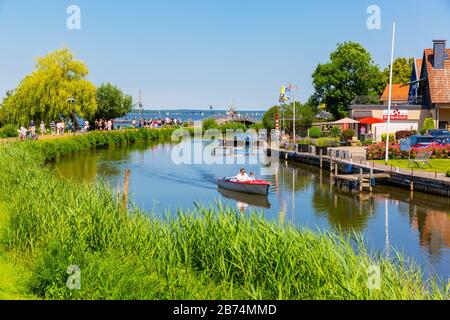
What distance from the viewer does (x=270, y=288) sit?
12211mm

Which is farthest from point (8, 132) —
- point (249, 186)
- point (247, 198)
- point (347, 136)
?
point (347, 136)

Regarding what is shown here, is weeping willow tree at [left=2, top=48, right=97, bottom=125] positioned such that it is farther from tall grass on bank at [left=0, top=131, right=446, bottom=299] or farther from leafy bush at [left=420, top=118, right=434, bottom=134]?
tall grass on bank at [left=0, top=131, right=446, bottom=299]

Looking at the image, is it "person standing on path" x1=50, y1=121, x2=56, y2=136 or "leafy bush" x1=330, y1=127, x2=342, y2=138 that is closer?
"leafy bush" x1=330, y1=127, x2=342, y2=138

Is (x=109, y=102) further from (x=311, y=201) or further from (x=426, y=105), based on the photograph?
(x=311, y=201)

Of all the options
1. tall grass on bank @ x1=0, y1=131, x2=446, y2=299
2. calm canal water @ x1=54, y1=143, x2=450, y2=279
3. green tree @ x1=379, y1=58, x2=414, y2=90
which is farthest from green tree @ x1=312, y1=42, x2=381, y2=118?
tall grass on bank @ x1=0, y1=131, x2=446, y2=299

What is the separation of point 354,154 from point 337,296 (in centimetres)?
3754

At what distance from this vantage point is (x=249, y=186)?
3509 centimetres

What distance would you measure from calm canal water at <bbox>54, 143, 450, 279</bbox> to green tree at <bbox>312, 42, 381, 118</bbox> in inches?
1011

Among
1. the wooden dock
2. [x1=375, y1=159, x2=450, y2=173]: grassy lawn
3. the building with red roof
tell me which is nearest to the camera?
the wooden dock

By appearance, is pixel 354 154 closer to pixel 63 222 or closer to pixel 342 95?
pixel 342 95

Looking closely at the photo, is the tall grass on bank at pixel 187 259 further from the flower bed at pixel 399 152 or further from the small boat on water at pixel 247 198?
the flower bed at pixel 399 152

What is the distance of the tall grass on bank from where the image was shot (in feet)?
39.2

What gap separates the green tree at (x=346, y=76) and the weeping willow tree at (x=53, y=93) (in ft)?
105
